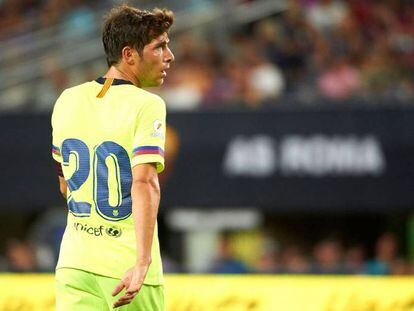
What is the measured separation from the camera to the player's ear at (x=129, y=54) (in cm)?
461

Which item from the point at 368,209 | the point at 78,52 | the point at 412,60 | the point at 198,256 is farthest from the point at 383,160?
the point at 78,52

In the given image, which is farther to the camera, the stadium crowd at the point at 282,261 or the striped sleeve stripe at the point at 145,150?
the stadium crowd at the point at 282,261

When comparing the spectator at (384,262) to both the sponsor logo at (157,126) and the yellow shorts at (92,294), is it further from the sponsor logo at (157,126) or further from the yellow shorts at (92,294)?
the sponsor logo at (157,126)

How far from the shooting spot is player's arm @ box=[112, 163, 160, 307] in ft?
14.3

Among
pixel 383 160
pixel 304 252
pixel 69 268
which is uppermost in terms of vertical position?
pixel 69 268

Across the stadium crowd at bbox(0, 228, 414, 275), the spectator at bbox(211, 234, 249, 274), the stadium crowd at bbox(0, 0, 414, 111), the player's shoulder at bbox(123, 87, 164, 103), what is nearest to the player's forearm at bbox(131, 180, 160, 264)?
the player's shoulder at bbox(123, 87, 164, 103)

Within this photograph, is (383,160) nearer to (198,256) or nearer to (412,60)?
(412,60)

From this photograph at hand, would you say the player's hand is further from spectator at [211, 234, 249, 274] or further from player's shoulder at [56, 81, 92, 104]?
spectator at [211, 234, 249, 274]

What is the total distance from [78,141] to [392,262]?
7.74m

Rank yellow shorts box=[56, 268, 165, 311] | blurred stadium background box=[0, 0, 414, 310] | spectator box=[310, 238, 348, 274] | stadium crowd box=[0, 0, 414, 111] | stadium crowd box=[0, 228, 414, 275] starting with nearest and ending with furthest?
yellow shorts box=[56, 268, 165, 311] < spectator box=[310, 238, 348, 274] < stadium crowd box=[0, 228, 414, 275] < blurred stadium background box=[0, 0, 414, 310] < stadium crowd box=[0, 0, 414, 111]

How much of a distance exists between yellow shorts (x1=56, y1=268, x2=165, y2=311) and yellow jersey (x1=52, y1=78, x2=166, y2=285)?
1.3 inches

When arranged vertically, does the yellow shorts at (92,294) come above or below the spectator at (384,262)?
above

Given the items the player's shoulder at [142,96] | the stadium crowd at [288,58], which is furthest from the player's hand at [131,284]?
the stadium crowd at [288,58]

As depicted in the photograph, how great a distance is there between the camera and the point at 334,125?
1262 centimetres
